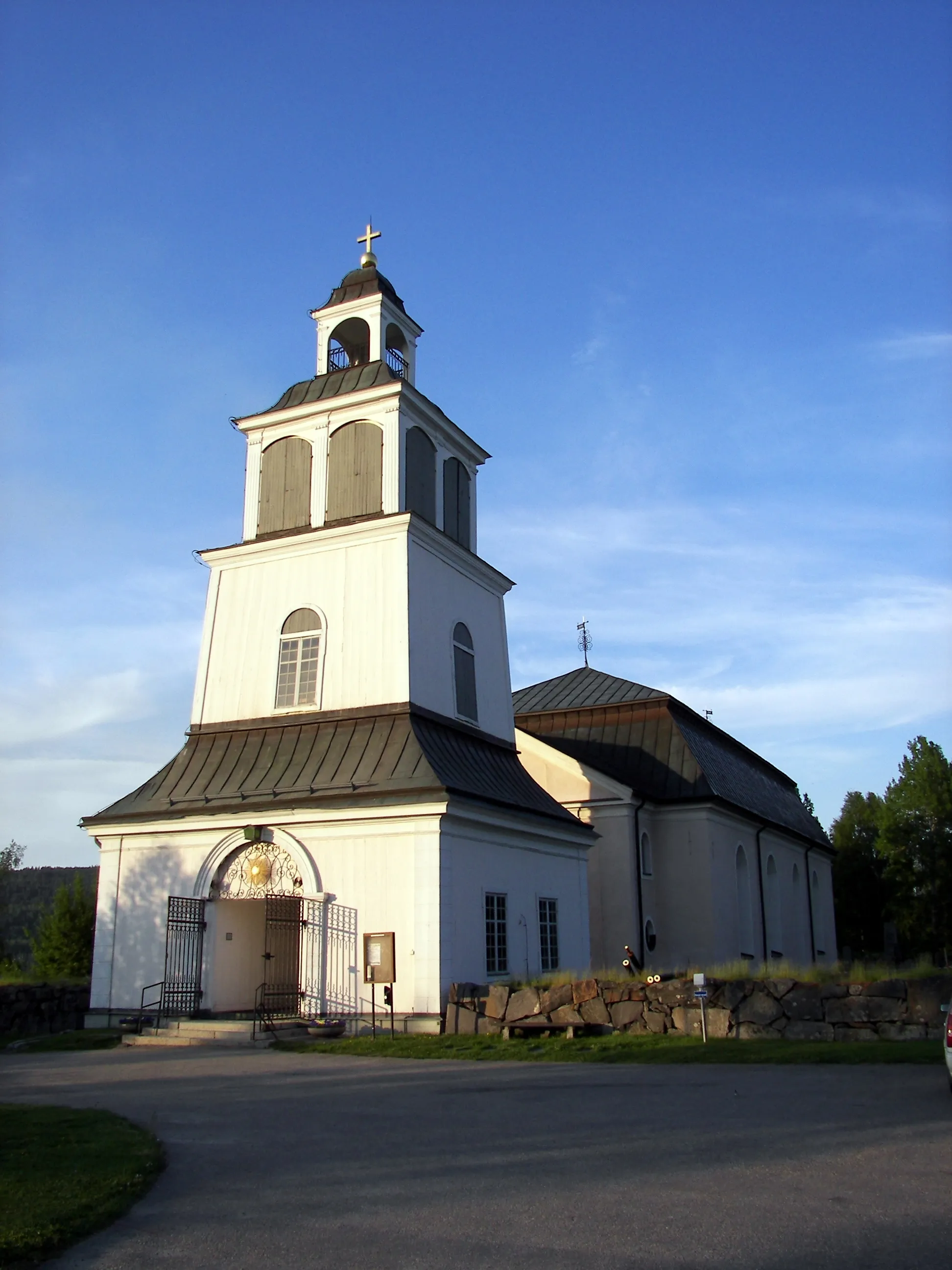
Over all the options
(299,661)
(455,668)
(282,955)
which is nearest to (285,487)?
(299,661)

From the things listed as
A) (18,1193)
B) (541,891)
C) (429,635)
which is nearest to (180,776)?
(429,635)

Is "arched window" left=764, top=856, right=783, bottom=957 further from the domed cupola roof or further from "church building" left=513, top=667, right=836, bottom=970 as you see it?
the domed cupola roof

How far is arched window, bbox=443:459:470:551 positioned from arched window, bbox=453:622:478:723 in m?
2.30

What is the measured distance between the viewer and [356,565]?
82.1 feet

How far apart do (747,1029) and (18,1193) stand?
12.1 metres

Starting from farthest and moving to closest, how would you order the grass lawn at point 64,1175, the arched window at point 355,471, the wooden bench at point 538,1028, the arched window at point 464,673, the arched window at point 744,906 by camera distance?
1. the arched window at point 744,906
2. the arched window at point 464,673
3. the arched window at point 355,471
4. the wooden bench at point 538,1028
5. the grass lawn at point 64,1175

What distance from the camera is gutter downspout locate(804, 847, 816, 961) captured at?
41.6 m

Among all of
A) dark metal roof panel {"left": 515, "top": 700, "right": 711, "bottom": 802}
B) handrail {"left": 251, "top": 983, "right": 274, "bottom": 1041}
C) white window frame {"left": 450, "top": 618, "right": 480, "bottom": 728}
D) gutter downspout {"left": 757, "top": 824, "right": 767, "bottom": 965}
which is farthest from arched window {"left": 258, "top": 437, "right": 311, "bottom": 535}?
gutter downspout {"left": 757, "top": 824, "right": 767, "bottom": 965}

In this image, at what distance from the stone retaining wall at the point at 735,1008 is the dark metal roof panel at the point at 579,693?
17.2 meters

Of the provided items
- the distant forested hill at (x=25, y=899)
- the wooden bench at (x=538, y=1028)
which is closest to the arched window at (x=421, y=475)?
the wooden bench at (x=538, y=1028)

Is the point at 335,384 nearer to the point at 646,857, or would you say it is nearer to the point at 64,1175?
the point at 646,857

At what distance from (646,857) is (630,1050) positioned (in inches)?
623

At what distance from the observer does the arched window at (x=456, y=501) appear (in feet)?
91.2

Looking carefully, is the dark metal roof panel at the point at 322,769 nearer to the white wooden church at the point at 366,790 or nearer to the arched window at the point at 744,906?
the white wooden church at the point at 366,790
